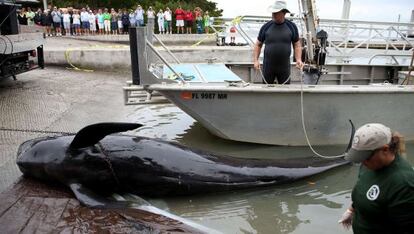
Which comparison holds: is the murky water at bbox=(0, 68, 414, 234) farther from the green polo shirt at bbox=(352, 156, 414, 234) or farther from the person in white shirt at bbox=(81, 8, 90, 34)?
the person in white shirt at bbox=(81, 8, 90, 34)

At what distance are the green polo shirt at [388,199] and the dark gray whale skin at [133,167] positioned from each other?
2.57 meters

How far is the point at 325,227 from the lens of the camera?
4.65 metres

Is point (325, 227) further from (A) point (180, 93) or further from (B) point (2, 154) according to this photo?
(B) point (2, 154)

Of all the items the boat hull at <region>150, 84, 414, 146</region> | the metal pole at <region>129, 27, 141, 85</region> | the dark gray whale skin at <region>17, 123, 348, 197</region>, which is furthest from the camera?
the boat hull at <region>150, 84, 414, 146</region>

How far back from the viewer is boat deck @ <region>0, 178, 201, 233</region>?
13.3 feet

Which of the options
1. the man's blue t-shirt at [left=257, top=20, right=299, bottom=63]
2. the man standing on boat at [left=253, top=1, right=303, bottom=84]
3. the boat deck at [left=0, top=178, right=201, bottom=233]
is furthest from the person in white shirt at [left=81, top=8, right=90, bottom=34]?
the boat deck at [left=0, top=178, right=201, bottom=233]

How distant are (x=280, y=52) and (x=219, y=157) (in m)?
2.47

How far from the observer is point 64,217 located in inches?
169

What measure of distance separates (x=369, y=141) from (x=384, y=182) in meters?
0.26

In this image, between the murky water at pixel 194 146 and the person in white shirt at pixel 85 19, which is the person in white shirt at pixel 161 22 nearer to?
the person in white shirt at pixel 85 19

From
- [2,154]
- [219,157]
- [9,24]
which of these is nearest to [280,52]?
[219,157]

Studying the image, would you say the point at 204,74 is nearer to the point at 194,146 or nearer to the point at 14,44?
the point at 194,146

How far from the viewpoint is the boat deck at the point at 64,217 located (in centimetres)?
405

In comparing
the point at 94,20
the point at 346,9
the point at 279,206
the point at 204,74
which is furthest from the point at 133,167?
the point at 94,20
